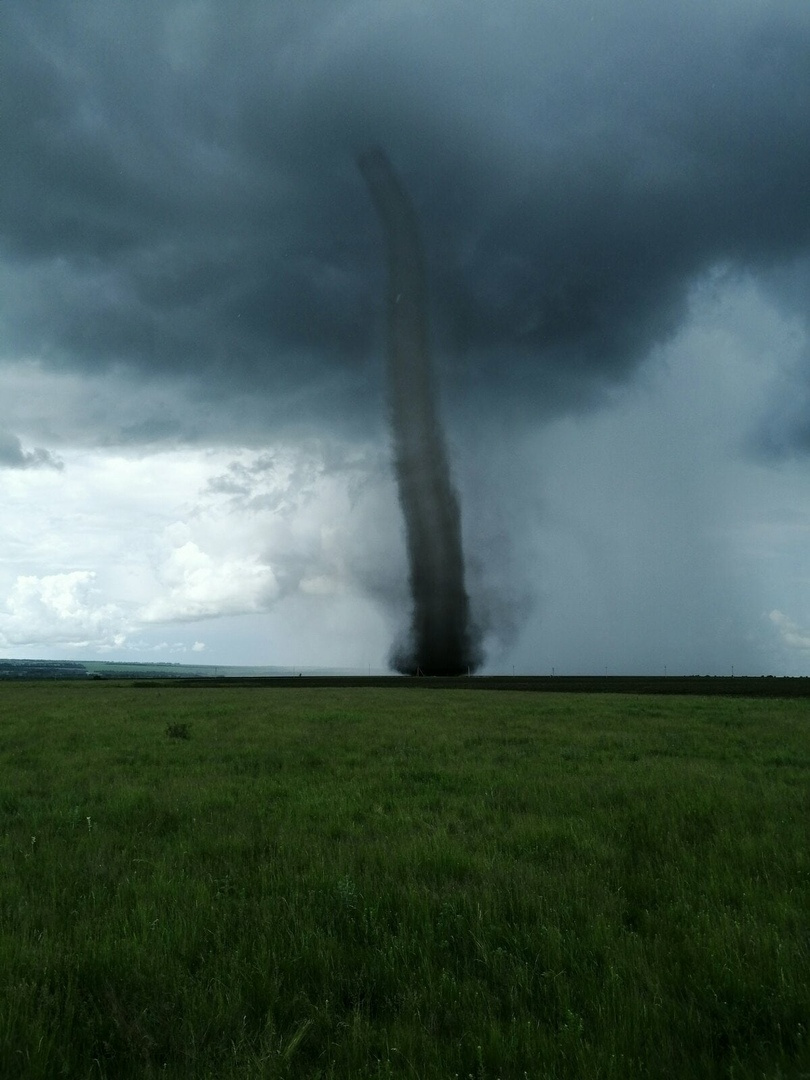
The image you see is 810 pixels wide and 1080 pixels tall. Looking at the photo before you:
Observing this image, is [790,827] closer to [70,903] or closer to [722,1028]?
[722,1028]

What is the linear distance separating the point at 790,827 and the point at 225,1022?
8.88 meters

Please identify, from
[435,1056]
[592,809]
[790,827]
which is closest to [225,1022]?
[435,1056]

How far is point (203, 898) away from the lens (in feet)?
24.2

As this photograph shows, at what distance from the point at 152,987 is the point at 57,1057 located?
37.7 inches

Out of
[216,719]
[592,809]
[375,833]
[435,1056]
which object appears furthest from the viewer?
[216,719]

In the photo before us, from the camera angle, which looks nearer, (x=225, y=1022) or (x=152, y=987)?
(x=225, y=1022)

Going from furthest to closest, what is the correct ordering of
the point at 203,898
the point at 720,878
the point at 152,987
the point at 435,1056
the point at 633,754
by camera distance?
the point at 633,754, the point at 720,878, the point at 203,898, the point at 152,987, the point at 435,1056

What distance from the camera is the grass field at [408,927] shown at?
471cm

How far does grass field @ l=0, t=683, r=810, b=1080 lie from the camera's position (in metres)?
4.71

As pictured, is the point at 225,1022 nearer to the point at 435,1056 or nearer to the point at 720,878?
the point at 435,1056

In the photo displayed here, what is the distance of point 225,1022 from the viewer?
512 cm

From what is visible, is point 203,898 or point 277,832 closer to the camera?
point 203,898

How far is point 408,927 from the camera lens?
6738 mm

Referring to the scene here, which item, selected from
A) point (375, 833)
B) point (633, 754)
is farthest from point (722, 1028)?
point (633, 754)
